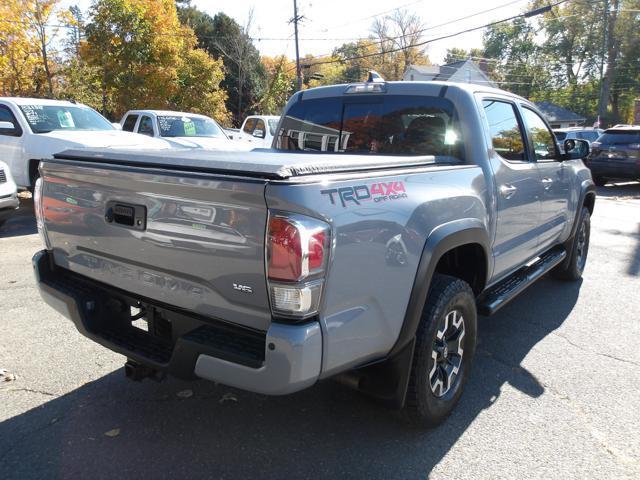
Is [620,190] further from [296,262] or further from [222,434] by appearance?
[296,262]

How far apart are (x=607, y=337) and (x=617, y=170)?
→ 1225 cm

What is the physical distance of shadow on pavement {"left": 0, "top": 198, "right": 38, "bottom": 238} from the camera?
303 inches

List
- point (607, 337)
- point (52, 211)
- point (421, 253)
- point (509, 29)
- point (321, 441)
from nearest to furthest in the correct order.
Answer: point (421, 253)
point (321, 441)
point (52, 211)
point (607, 337)
point (509, 29)

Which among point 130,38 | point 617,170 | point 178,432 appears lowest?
point 178,432

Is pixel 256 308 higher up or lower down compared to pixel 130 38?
lower down

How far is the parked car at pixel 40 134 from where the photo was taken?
27.6 feet

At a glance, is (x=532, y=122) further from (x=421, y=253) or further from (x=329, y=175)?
(x=329, y=175)

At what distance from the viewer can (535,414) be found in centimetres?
308

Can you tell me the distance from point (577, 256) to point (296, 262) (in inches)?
190

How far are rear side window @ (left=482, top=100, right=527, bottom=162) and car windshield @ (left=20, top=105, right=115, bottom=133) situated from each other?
25.4ft

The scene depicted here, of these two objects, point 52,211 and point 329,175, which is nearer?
point 329,175

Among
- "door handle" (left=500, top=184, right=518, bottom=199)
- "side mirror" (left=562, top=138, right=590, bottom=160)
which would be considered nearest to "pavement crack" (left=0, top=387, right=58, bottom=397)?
"door handle" (left=500, top=184, right=518, bottom=199)

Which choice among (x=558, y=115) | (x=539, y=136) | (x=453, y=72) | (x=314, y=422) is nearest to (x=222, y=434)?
(x=314, y=422)

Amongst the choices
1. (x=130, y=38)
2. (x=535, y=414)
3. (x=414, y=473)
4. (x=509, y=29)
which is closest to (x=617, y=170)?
Result: (x=535, y=414)
